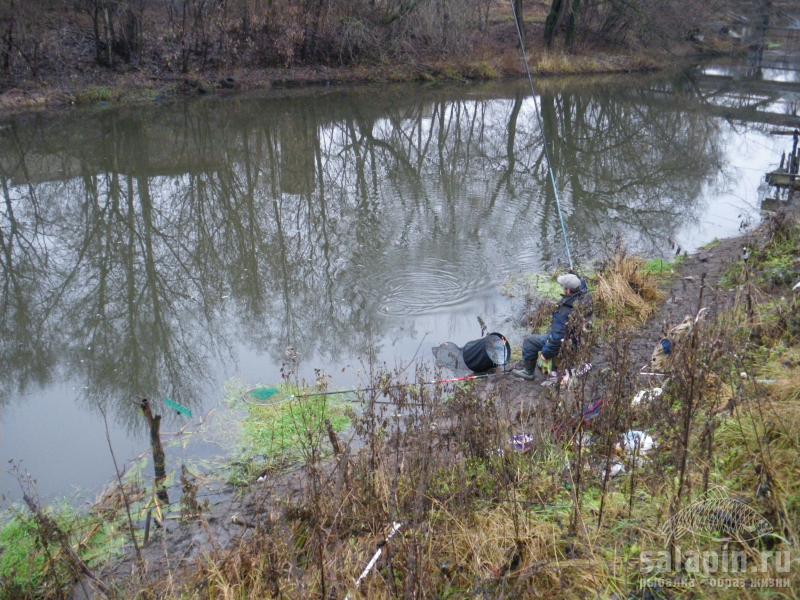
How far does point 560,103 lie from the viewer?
2323cm

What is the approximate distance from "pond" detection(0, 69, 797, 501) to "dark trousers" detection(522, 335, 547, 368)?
127cm

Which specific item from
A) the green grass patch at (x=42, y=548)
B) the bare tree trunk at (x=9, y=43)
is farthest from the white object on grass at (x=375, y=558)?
the bare tree trunk at (x=9, y=43)

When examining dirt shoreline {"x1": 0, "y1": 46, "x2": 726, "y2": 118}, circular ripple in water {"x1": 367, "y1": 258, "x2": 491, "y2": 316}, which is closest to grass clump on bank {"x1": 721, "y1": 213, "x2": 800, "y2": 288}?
circular ripple in water {"x1": 367, "y1": 258, "x2": 491, "y2": 316}

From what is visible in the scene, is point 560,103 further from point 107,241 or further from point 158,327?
point 158,327

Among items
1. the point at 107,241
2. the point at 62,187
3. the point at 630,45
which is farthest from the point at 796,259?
the point at 630,45

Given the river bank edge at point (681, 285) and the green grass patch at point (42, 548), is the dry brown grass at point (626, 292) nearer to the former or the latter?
the river bank edge at point (681, 285)

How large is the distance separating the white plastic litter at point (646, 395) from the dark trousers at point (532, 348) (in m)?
1.83

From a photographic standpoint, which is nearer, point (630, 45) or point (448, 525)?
point (448, 525)

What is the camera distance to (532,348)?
7.11 meters

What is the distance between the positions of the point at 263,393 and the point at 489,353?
2363 mm

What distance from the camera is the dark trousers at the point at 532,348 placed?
7.05 m

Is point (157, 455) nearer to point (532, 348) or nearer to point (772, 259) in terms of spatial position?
point (532, 348)

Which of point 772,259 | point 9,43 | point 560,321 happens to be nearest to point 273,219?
point 560,321

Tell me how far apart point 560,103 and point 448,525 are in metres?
21.4
